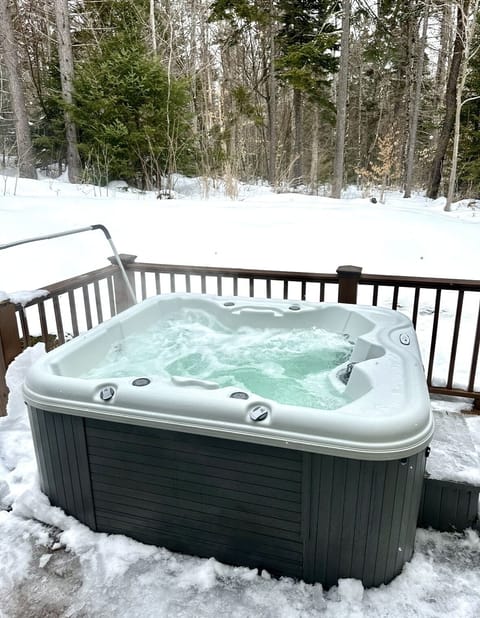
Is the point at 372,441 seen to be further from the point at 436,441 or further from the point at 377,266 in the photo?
the point at 377,266

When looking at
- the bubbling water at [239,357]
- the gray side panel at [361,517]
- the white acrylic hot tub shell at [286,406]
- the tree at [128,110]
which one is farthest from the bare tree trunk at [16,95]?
the gray side panel at [361,517]

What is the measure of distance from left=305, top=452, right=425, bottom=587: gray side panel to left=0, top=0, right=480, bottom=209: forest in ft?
18.7

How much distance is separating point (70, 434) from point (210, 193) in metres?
6.02

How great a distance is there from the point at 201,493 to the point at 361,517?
1.69 ft

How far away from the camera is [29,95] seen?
912cm

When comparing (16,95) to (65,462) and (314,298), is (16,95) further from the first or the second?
(65,462)

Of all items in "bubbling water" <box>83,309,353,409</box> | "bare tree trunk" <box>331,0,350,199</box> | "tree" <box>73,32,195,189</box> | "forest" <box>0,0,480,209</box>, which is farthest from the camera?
"bare tree trunk" <box>331,0,350,199</box>

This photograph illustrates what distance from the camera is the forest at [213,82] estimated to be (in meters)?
6.79

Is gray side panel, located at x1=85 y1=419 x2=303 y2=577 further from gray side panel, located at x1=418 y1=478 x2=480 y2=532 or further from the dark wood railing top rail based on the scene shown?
the dark wood railing top rail

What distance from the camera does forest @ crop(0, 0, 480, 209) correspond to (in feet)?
22.3

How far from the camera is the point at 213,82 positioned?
1037 cm

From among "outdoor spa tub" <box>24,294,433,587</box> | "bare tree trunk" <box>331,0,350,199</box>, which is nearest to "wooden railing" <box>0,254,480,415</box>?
"outdoor spa tub" <box>24,294,433,587</box>

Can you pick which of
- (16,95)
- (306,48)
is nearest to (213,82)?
(306,48)

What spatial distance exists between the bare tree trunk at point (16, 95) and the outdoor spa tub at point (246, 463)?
6694mm
